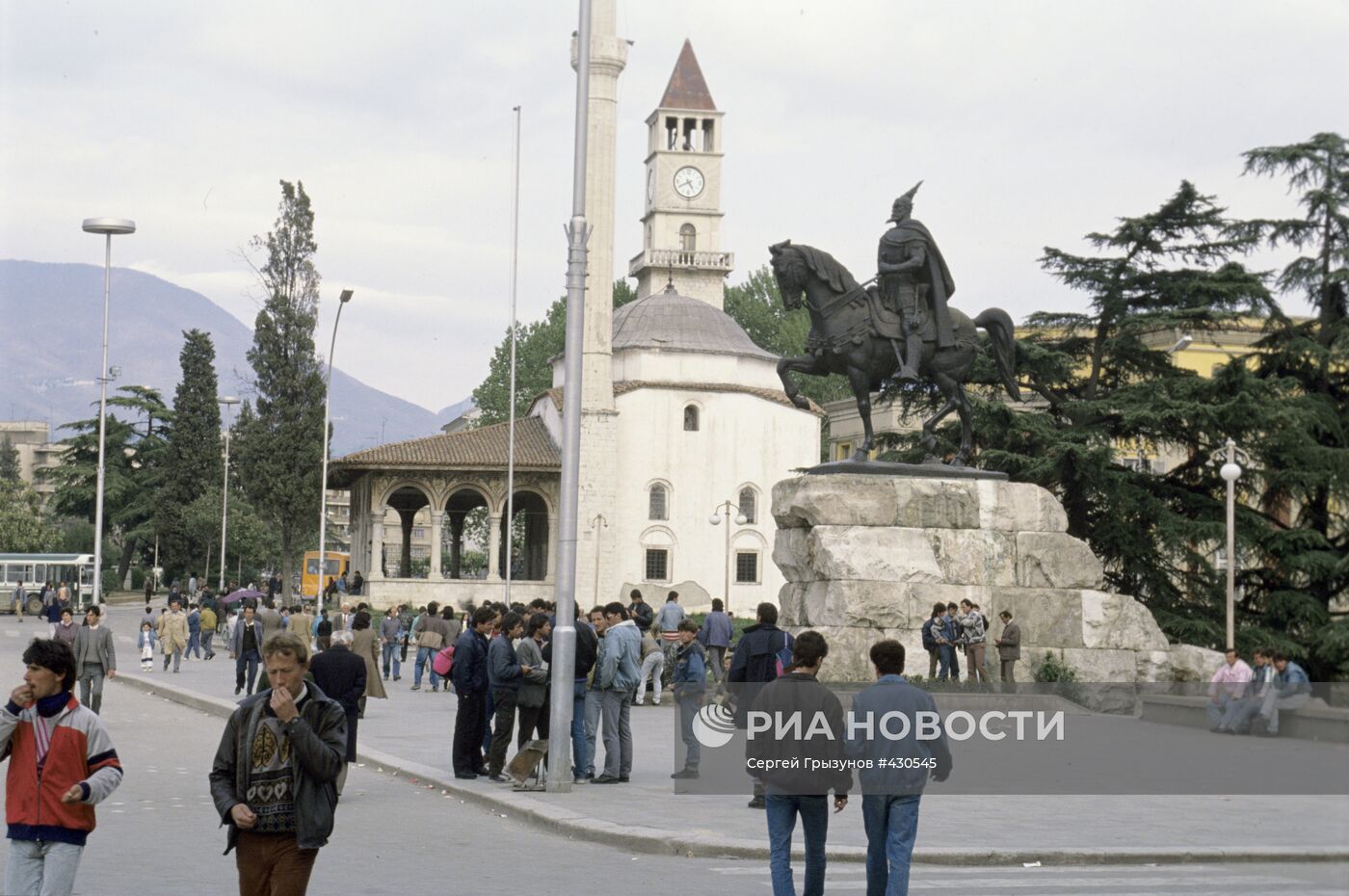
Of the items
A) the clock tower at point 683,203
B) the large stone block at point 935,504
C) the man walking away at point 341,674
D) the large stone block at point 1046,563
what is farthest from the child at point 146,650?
the clock tower at point 683,203

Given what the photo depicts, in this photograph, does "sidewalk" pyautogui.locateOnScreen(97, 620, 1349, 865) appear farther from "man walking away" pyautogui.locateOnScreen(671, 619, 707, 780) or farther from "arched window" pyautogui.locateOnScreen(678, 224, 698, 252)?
"arched window" pyautogui.locateOnScreen(678, 224, 698, 252)

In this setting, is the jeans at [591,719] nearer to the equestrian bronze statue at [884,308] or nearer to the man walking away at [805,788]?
the man walking away at [805,788]

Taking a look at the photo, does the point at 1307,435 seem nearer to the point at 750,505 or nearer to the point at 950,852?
the point at 950,852

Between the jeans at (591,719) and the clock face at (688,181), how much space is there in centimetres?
6995

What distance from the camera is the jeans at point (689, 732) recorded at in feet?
43.3

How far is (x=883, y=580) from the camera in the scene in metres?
19.7

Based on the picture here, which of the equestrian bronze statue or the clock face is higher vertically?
the clock face

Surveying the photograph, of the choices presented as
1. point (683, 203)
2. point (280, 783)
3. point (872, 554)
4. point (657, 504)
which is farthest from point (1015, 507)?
point (683, 203)

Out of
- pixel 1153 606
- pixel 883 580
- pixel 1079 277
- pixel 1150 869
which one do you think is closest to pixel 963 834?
pixel 1150 869

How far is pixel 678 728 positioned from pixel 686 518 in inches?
1935

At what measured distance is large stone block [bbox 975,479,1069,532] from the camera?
20453 millimetres

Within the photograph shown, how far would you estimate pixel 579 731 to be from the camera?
1364cm

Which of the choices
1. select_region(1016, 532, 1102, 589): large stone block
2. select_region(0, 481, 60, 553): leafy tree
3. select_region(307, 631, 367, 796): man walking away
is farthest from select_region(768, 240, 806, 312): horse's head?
select_region(0, 481, 60, 553): leafy tree

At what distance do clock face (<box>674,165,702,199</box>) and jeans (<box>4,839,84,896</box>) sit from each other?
77.4 meters
